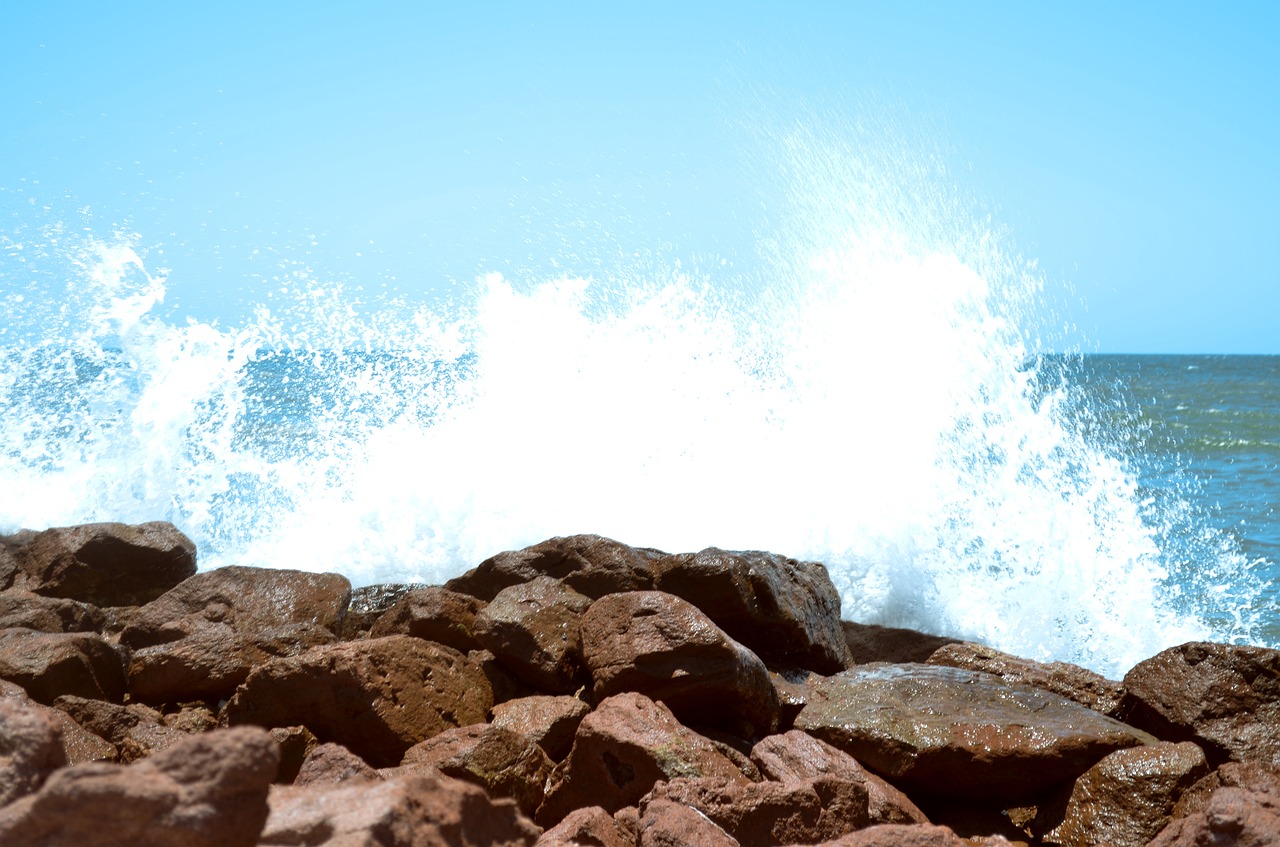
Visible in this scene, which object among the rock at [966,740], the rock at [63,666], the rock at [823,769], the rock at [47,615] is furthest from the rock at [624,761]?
the rock at [47,615]

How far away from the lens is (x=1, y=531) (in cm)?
770

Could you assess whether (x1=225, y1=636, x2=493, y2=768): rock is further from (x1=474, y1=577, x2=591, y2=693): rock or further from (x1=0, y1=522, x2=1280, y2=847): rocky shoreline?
(x1=474, y1=577, x2=591, y2=693): rock

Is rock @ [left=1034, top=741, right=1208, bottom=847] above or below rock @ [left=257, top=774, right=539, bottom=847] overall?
above

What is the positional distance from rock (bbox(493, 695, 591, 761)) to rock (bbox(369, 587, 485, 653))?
522 millimetres

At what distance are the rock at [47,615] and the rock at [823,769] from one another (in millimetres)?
2869

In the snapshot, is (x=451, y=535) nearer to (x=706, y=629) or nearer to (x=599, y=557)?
(x=599, y=557)

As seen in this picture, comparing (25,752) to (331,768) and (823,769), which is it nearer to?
(331,768)

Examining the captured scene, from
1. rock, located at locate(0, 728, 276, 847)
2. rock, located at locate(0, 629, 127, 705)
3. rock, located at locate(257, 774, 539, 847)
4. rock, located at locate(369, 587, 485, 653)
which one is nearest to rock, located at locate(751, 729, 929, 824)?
rock, located at locate(369, 587, 485, 653)

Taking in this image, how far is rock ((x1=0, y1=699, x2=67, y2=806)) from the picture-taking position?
5.18 ft

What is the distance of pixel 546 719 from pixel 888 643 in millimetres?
2897

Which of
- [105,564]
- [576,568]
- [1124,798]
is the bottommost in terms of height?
[1124,798]

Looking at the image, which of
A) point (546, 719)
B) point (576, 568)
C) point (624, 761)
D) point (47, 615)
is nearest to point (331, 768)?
point (624, 761)

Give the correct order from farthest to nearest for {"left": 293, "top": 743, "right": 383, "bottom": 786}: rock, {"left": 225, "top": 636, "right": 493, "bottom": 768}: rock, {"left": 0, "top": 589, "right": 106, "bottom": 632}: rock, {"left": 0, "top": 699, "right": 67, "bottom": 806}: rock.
Result: {"left": 0, "top": 589, "right": 106, "bottom": 632}: rock
{"left": 225, "top": 636, "right": 493, "bottom": 768}: rock
{"left": 293, "top": 743, "right": 383, "bottom": 786}: rock
{"left": 0, "top": 699, "right": 67, "bottom": 806}: rock

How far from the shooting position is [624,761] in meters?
2.88
